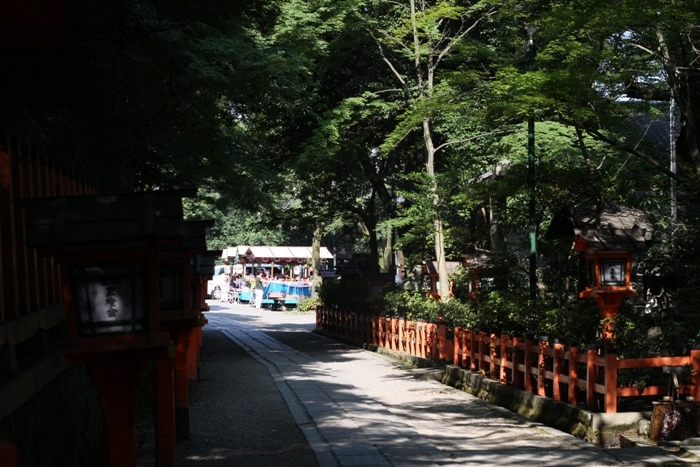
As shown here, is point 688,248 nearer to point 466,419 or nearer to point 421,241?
point 466,419

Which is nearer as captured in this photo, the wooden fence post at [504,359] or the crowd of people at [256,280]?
Result: the wooden fence post at [504,359]

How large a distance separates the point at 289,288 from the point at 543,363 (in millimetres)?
43507

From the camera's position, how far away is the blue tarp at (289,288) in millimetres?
56406

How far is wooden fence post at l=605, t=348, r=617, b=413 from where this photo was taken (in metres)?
11.5

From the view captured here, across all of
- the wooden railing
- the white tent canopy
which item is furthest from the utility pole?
the white tent canopy

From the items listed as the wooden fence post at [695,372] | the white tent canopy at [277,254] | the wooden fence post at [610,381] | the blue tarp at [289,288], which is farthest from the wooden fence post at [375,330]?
the white tent canopy at [277,254]

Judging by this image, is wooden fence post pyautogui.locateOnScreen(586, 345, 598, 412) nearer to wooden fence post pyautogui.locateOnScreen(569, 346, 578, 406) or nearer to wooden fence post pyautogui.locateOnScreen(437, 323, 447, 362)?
wooden fence post pyautogui.locateOnScreen(569, 346, 578, 406)

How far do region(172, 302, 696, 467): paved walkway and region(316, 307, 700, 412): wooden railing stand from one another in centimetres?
72

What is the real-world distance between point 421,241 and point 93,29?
69.9ft

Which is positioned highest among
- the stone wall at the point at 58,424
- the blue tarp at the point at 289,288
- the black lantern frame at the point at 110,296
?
the black lantern frame at the point at 110,296

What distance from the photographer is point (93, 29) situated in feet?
34.4

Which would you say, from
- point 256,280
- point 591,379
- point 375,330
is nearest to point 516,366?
point 591,379

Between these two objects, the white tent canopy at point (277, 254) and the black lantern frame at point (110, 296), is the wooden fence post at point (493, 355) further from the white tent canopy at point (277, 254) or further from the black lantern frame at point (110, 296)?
the white tent canopy at point (277, 254)

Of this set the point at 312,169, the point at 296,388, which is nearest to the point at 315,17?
the point at 312,169
